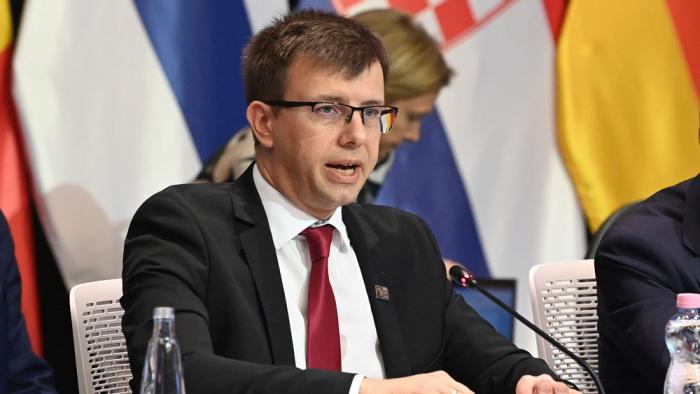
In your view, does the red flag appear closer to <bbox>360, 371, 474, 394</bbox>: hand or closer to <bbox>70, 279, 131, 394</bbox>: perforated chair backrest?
<bbox>70, 279, 131, 394</bbox>: perforated chair backrest

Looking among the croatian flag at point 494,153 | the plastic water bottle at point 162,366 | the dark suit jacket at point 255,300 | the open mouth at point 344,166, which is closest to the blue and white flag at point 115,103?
the croatian flag at point 494,153

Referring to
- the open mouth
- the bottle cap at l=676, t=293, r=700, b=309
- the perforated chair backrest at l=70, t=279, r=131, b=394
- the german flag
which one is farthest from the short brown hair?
the german flag

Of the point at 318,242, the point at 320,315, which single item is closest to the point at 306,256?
the point at 318,242

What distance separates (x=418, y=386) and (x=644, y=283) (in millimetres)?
914

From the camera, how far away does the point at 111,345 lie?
294 centimetres

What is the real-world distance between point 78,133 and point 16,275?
96cm

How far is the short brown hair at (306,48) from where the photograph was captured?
8.63 feet

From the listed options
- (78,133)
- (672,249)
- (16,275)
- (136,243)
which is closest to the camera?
(136,243)

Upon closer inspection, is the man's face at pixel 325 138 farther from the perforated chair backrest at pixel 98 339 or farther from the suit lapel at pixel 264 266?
the perforated chair backrest at pixel 98 339

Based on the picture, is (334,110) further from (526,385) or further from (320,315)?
(526,385)

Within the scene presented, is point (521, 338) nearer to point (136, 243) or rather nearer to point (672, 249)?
point (672, 249)

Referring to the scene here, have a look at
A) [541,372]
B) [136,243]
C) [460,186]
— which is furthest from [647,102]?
[136,243]

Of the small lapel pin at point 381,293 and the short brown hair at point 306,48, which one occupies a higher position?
the short brown hair at point 306,48

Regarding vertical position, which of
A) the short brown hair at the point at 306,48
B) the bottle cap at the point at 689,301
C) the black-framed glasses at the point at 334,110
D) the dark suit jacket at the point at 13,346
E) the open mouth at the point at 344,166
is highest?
the short brown hair at the point at 306,48
